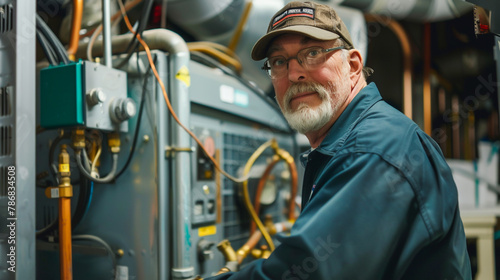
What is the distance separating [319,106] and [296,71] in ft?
0.35

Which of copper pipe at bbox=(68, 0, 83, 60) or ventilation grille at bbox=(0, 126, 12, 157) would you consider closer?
ventilation grille at bbox=(0, 126, 12, 157)

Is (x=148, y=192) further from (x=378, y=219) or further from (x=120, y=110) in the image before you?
(x=378, y=219)

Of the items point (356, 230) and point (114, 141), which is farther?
point (114, 141)

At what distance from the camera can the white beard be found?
0.98 m

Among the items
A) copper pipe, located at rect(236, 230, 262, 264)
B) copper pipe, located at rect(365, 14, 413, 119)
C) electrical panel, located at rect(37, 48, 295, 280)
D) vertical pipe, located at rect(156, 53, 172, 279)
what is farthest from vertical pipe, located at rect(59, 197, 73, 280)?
copper pipe, located at rect(365, 14, 413, 119)

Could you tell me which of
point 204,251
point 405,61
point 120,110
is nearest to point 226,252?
point 204,251

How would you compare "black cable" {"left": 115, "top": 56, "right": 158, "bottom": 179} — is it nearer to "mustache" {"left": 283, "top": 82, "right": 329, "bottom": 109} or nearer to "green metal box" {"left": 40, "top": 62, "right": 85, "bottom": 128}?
"green metal box" {"left": 40, "top": 62, "right": 85, "bottom": 128}

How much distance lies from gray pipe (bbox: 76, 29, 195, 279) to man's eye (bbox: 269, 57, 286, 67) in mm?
375

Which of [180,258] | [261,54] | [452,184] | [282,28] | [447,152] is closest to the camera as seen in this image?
[452,184]

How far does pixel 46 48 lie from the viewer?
123cm

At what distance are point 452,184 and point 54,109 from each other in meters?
1.06

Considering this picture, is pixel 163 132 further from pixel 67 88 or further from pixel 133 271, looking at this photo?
pixel 133 271

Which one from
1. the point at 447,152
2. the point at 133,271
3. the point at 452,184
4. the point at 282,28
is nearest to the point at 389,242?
the point at 452,184

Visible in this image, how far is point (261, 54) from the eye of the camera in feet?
3.65
